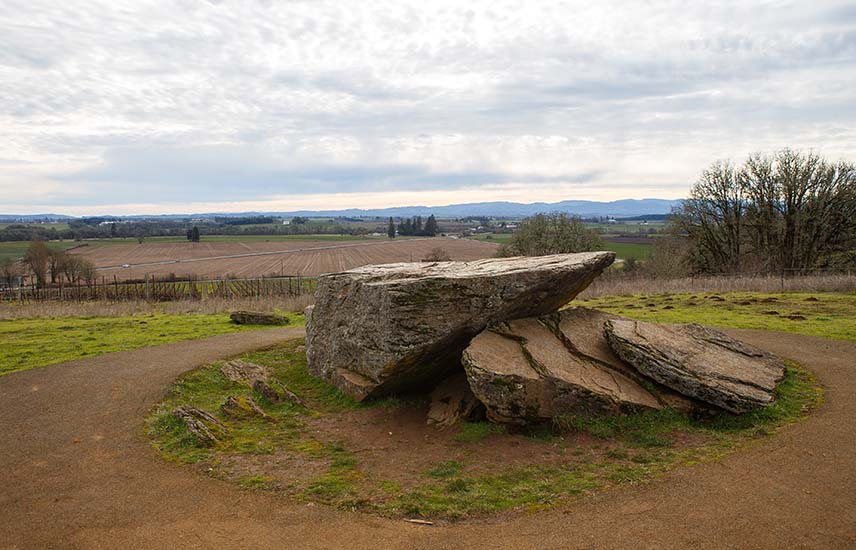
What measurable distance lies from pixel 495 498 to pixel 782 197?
135ft

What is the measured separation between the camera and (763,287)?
2852cm

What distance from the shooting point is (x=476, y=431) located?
10.1m

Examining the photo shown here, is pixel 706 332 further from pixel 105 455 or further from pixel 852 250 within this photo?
pixel 852 250

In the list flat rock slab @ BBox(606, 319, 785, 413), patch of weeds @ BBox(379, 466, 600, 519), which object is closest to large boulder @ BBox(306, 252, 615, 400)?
flat rock slab @ BBox(606, 319, 785, 413)

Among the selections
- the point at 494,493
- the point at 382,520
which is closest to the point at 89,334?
the point at 382,520

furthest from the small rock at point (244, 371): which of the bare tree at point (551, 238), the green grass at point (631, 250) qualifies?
the green grass at point (631, 250)

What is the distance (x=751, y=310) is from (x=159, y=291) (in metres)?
31.9

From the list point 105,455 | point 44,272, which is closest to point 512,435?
point 105,455

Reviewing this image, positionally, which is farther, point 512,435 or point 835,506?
point 512,435

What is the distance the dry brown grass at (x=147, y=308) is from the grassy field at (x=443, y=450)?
14663 mm

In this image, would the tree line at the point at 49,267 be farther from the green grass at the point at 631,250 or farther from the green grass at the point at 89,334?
the green grass at the point at 631,250

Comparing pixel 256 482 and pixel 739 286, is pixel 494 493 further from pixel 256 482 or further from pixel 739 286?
pixel 739 286

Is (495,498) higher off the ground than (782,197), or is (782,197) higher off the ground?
(782,197)

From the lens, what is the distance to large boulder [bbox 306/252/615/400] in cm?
1091
